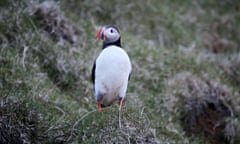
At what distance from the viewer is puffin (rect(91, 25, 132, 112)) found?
492 centimetres

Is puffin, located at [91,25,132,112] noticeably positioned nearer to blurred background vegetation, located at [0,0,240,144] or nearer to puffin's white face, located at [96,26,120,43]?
puffin's white face, located at [96,26,120,43]

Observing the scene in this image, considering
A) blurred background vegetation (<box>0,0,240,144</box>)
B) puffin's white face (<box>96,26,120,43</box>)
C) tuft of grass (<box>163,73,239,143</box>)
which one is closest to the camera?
blurred background vegetation (<box>0,0,240,144</box>)

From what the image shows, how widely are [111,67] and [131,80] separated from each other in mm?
2041

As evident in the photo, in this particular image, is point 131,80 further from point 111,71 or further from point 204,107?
point 111,71

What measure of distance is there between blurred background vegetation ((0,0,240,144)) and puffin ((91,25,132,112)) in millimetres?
198

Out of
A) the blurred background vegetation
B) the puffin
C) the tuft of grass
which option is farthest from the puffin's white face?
the tuft of grass

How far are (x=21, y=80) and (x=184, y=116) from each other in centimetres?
226

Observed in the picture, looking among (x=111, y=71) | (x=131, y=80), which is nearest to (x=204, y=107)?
(x=131, y=80)

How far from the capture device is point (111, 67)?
16.1ft

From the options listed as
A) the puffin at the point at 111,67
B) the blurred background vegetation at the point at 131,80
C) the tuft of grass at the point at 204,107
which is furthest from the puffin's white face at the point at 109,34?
the tuft of grass at the point at 204,107

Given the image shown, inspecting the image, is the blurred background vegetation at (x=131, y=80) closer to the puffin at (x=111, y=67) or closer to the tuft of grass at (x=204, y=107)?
the tuft of grass at (x=204, y=107)

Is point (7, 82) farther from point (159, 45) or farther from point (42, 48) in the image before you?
point (159, 45)

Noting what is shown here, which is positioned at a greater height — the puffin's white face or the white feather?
the puffin's white face

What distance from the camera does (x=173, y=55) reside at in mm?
7750
